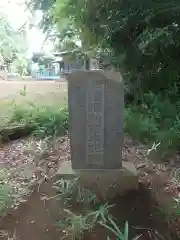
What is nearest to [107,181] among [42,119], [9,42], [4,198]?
[4,198]

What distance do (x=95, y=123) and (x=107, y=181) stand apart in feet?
1.67

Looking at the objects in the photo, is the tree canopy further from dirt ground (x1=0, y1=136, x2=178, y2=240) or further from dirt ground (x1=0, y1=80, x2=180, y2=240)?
dirt ground (x1=0, y1=136, x2=178, y2=240)

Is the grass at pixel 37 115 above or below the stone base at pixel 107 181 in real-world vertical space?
above

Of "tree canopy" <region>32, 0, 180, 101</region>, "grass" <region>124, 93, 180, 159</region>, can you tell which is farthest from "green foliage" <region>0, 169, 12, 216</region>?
"tree canopy" <region>32, 0, 180, 101</region>

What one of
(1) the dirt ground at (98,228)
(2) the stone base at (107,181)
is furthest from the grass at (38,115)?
(2) the stone base at (107,181)

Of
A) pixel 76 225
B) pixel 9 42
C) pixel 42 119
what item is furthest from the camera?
pixel 9 42

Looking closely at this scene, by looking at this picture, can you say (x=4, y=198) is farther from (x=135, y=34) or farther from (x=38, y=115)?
(x=135, y=34)

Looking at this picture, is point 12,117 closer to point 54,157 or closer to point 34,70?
point 54,157

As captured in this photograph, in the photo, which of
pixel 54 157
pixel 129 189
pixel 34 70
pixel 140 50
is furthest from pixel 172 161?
pixel 34 70

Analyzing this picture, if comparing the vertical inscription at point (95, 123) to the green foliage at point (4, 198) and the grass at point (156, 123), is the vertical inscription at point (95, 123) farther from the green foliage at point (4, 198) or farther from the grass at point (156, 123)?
the grass at point (156, 123)

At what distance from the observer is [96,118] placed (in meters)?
2.51

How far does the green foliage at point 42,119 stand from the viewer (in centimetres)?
401

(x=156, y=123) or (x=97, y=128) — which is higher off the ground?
(x=97, y=128)

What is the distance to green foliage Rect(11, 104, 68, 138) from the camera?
13.2 ft
